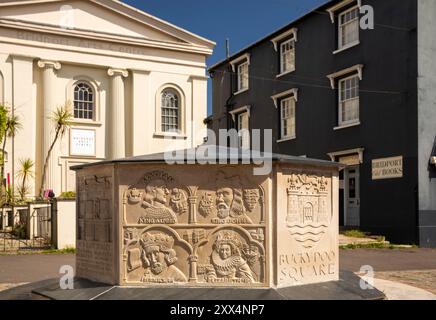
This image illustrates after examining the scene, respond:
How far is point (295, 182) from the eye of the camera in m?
7.11

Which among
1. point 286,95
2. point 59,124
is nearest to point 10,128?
point 59,124

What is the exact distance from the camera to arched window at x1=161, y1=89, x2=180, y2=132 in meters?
30.9

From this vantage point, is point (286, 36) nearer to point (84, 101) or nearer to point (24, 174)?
point (84, 101)

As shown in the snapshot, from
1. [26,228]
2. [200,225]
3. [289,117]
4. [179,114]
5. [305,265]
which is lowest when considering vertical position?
[26,228]

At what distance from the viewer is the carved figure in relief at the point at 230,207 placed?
680 cm

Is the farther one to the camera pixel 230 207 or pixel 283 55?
pixel 283 55

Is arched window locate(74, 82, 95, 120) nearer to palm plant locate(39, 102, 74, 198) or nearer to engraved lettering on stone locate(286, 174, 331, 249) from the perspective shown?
palm plant locate(39, 102, 74, 198)

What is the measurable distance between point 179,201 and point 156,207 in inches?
11.0

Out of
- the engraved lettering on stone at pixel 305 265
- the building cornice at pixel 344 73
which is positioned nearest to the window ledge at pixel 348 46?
the building cornice at pixel 344 73

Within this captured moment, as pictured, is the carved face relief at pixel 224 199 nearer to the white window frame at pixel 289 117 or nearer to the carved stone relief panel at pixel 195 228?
the carved stone relief panel at pixel 195 228

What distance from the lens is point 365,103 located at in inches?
883

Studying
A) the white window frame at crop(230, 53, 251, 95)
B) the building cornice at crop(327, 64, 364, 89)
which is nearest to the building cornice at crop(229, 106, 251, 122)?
the white window frame at crop(230, 53, 251, 95)

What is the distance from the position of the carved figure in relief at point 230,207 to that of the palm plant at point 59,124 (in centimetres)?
1930

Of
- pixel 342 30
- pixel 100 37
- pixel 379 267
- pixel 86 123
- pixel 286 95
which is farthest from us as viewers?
pixel 100 37
